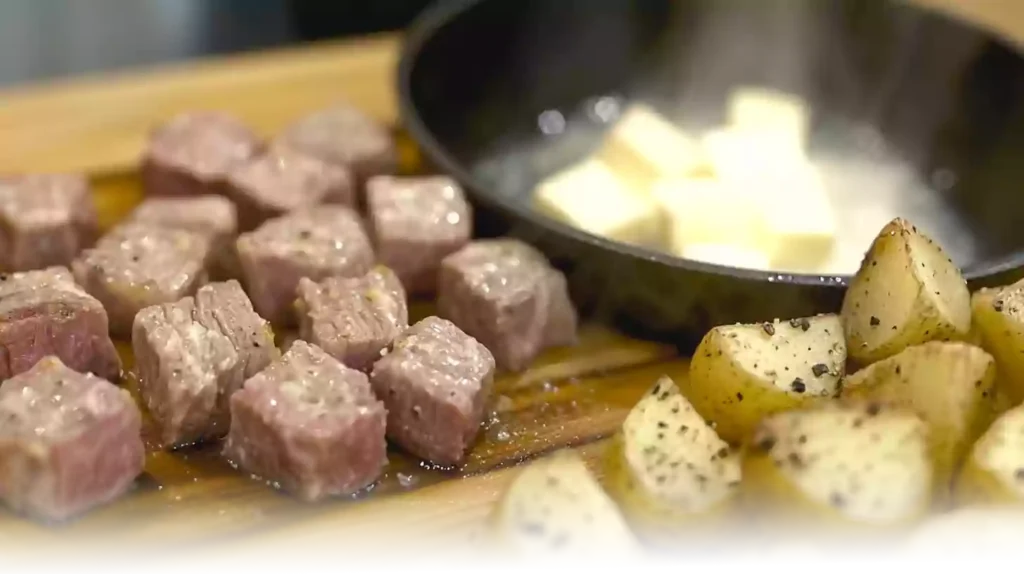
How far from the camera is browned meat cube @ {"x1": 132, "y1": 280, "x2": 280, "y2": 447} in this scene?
166cm

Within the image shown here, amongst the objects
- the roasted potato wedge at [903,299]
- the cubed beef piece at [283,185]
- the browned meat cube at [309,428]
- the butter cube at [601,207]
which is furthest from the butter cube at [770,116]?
the browned meat cube at [309,428]

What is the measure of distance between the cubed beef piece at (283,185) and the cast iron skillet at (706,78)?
217mm

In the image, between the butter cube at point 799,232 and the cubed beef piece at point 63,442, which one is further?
the butter cube at point 799,232

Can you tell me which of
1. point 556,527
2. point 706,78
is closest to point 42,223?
point 556,527

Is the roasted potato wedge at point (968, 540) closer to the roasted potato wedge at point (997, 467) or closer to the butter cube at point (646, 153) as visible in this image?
the roasted potato wedge at point (997, 467)

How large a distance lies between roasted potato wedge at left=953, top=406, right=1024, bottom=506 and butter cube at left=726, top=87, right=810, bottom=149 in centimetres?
123

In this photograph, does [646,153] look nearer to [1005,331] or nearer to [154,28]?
[1005,331]

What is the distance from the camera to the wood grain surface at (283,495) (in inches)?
60.1

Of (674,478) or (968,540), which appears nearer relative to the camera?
(968,540)

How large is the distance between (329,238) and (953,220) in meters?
1.48

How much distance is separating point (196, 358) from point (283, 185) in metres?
0.62

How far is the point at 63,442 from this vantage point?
147 cm

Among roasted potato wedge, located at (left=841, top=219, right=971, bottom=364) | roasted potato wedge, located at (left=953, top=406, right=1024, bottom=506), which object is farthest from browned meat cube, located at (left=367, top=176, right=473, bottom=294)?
roasted potato wedge, located at (left=953, top=406, right=1024, bottom=506)

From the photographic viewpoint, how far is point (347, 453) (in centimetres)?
159
